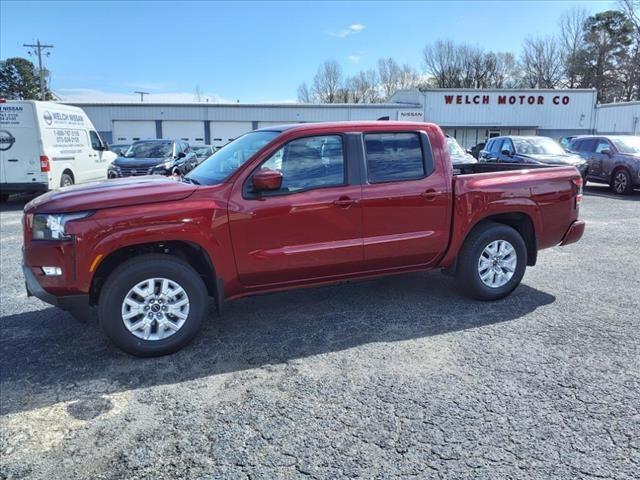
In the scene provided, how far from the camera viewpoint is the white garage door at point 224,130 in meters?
37.7

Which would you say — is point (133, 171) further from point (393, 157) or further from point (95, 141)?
point (393, 157)

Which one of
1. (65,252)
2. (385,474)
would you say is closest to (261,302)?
(65,252)

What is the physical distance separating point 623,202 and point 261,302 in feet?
39.1

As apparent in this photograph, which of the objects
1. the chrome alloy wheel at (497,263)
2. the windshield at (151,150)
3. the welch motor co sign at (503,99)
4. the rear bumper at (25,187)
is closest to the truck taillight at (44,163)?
the rear bumper at (25,187)

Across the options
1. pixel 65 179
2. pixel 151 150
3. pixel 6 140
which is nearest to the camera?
pixel 6 140

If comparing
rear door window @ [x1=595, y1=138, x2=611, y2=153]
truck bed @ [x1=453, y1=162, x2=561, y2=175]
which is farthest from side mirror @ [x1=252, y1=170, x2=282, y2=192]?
rear door window @ [x1=595, y1=138, x2=611, y2=153]

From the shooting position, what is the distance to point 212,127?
3775cm

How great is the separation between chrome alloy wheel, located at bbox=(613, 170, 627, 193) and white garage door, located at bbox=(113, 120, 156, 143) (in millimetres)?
31793

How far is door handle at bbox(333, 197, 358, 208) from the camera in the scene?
4.30m

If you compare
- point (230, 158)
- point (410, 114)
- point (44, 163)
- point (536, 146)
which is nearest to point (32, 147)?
point (44, 163)

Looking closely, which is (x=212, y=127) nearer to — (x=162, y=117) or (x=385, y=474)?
(x=162, y=117)

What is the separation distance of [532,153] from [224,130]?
27.7 meters

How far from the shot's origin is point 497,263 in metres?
5.04

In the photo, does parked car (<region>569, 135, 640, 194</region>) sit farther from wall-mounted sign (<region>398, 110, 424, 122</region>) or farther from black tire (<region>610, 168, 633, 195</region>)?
wall-mounted sign (<region>398, 110, 424, 122</region>)
